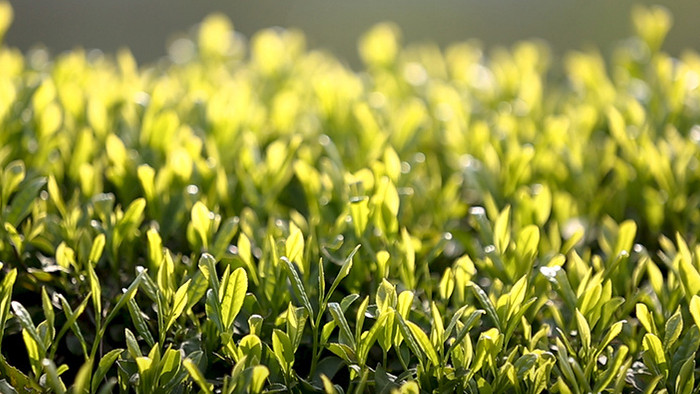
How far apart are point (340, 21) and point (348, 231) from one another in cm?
897

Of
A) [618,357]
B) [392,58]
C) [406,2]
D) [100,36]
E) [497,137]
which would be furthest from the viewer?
[406,2]

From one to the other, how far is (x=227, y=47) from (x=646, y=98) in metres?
1.85

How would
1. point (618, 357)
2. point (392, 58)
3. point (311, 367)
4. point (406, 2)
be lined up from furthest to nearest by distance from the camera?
1. point (406, 2)
2. point (392, 58)
3. point (311, 367)
4. point (618, 357)

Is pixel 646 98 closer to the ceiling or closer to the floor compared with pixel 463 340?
closer to the ceiling

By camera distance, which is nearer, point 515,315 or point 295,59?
point 515,315

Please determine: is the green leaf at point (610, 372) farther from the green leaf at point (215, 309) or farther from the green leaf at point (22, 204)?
the green leaf at point (22, 204)

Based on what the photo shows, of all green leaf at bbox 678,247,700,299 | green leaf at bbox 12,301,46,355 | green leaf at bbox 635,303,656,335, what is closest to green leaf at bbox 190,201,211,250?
green leaf at bbox 12,301,46,355

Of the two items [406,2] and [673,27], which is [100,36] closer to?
[406,2]

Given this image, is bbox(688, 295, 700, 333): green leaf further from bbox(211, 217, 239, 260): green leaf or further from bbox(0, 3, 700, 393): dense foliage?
bbox(211, 217, 239, 260): green leaf

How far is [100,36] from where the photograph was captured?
33.2ft

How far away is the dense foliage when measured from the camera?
5.19ft

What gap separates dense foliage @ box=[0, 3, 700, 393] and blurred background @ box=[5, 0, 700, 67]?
6.69m

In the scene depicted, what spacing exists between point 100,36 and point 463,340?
950 cm

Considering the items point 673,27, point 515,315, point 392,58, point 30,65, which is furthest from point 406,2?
point 515,315
